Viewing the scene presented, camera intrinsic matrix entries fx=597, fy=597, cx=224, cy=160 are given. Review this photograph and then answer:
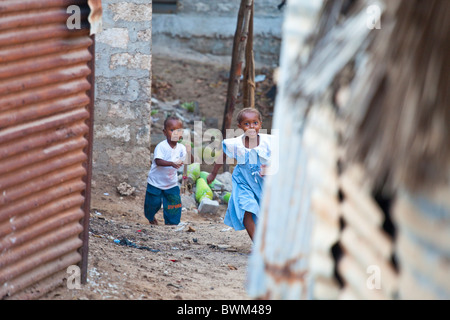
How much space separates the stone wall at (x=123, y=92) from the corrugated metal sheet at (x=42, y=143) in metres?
3.38

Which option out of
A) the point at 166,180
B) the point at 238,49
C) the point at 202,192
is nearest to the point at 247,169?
the point at 166,180

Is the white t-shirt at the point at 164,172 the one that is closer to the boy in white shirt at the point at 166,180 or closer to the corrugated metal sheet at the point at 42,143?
the boy in white shirt at the point at 166,180

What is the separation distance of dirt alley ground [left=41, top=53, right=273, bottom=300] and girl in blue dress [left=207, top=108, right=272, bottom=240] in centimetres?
36

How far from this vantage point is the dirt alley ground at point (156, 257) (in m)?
3.61

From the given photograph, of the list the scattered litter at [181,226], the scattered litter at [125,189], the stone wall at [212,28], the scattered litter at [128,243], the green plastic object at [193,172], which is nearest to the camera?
the scattered litter at [128,243]

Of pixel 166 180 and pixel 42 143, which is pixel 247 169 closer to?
pixel 166 180

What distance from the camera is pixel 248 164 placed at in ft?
16.9

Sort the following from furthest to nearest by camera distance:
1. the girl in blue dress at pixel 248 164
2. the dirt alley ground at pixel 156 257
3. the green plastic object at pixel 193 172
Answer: the green plastic object at pixel 193 172
the girl in blue dress at pixel 248 164
the dirt alley ground at pixel 156 257

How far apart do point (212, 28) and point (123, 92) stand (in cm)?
611

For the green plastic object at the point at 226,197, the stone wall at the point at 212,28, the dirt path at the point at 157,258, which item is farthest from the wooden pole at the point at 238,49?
the stone wall at the point at 212,28

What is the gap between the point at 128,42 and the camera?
6613 mm
